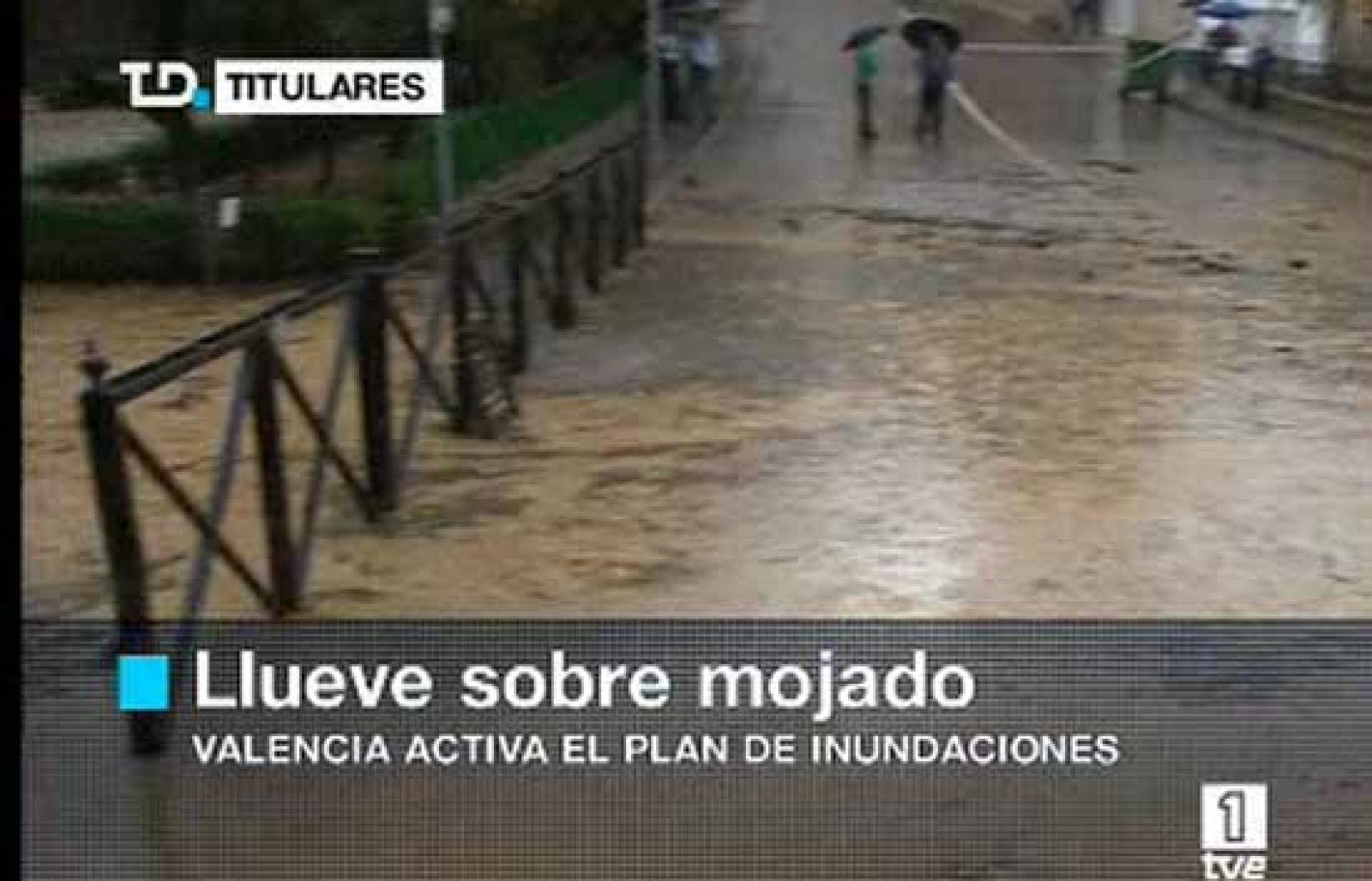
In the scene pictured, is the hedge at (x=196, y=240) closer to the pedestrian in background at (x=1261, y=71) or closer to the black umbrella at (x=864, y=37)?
the black umbrella at (x=864, y=37)

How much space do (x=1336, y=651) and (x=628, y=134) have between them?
10.4 metres

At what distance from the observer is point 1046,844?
277 cm

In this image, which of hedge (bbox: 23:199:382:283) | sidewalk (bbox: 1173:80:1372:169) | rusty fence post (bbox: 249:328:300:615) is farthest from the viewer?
sidewalk (bbox: 1173:80:1372:169)

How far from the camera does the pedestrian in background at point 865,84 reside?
1948 centimetres

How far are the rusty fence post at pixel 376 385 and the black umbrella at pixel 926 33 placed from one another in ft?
50.3

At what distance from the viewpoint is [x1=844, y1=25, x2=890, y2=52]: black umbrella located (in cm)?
1947

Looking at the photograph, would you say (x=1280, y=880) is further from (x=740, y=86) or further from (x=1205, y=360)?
(x=740, y=86)

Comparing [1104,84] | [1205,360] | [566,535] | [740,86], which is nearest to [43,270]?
[566,535]

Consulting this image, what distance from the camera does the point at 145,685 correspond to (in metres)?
3.02

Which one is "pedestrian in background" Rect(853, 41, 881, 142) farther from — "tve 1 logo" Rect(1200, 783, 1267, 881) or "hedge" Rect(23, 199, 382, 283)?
"tve 1 logo" Rect(1200, 783, 1267, 881)

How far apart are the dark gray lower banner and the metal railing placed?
0.46 ft

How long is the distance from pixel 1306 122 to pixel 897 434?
15.4 meters

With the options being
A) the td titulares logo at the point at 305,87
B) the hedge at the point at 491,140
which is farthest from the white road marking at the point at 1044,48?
the td titulares logo at the point at 305,87

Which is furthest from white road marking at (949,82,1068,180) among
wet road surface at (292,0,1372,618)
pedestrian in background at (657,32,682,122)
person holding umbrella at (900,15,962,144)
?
pedestrian in background at (657,32,682,122)
